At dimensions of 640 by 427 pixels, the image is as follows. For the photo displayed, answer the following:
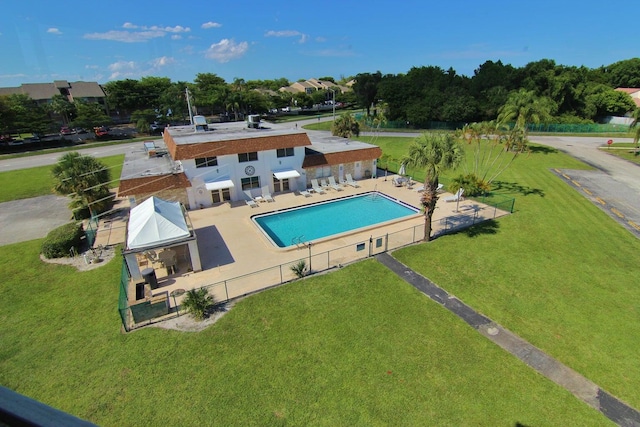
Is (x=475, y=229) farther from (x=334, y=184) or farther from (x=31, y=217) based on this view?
(x=31, y=217)

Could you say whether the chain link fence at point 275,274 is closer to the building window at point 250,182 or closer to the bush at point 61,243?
the bush at point 61,243

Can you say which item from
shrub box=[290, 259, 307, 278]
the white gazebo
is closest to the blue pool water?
shrub box=[290, 259, 307, 278]

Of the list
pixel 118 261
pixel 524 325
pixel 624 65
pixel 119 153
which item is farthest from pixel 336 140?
pixel 624 65

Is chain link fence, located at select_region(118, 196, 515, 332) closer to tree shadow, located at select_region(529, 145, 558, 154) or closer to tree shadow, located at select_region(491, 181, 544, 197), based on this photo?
tree shadow, located at select_region(491, 181, 544, 197)

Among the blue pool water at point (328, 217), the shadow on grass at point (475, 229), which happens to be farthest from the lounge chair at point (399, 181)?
the shadow on grass at point (475, 229)

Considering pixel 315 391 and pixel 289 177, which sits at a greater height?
pixel 289 177

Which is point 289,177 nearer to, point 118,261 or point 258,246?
point 258,246

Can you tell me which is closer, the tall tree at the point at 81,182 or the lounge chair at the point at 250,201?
the tall tree at the point at 81,182
